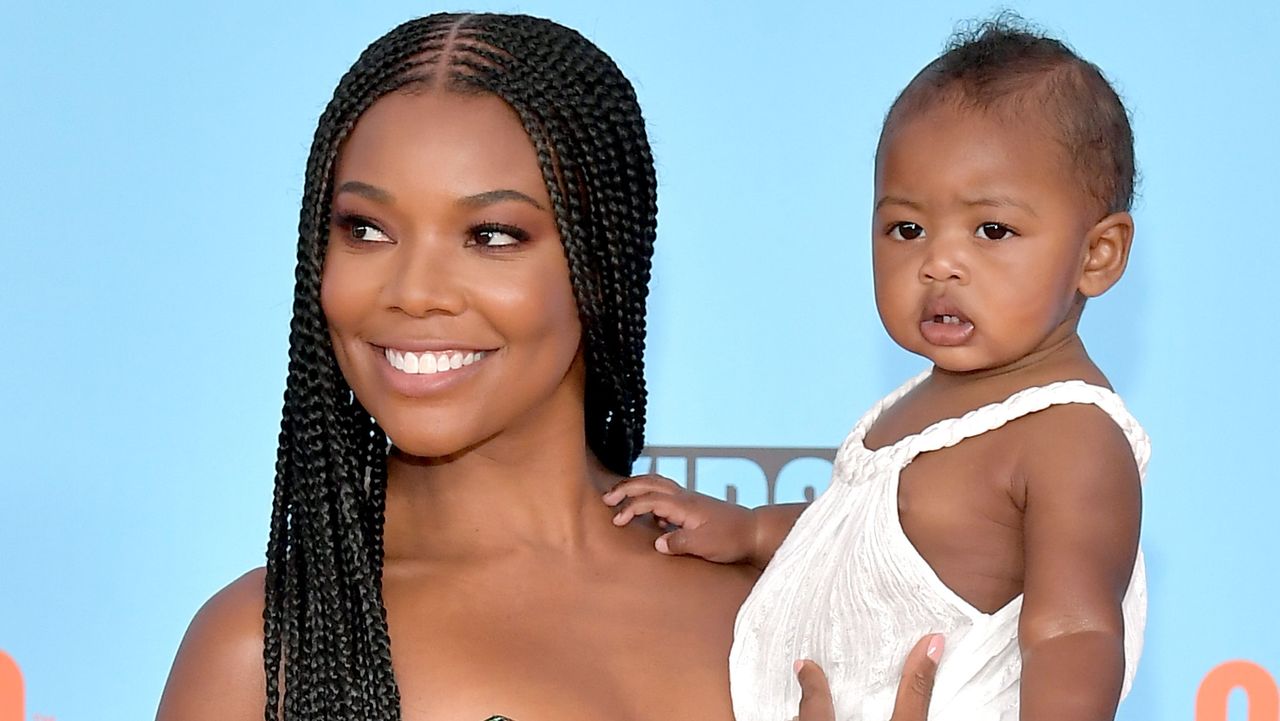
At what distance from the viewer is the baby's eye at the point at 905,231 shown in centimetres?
168

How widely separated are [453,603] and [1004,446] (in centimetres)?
52

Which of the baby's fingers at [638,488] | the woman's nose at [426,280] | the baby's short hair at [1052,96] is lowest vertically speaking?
the baby's fingers at [638,488]

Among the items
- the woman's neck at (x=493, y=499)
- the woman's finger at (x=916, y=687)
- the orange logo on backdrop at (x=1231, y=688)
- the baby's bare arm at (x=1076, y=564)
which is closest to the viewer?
the baby's bare arm at (x=1076, y=564)

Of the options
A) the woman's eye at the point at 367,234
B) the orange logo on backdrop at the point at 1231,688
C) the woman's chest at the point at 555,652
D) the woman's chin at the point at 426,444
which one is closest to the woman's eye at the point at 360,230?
the woman's eye at the point at 367,234

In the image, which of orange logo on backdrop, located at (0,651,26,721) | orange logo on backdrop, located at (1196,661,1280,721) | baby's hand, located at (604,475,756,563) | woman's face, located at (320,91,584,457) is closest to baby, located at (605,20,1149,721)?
baby's hand, located at (604,475,756,563)

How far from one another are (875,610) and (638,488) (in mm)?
327

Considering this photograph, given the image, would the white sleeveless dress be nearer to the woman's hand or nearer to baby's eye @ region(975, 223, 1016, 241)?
the woman's hand

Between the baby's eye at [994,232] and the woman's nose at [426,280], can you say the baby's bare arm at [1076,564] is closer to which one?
the baby's eye at [994,232]

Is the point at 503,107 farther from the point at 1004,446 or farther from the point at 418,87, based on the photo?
the point at 1004,446

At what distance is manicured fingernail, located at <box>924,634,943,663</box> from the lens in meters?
1.61

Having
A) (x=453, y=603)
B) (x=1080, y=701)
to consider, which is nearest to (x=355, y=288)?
(x=453, y=603)

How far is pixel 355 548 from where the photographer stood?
5.57ft

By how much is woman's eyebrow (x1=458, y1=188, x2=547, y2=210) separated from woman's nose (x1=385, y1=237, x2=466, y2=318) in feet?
0.13

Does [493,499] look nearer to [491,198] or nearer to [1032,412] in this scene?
[491,198]
